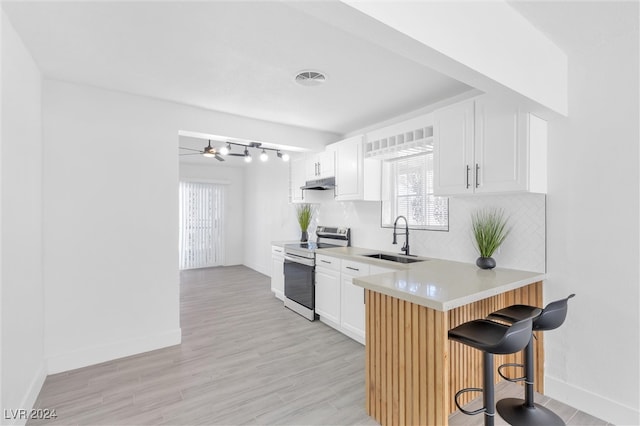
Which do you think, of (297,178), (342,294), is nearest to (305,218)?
(297,178)

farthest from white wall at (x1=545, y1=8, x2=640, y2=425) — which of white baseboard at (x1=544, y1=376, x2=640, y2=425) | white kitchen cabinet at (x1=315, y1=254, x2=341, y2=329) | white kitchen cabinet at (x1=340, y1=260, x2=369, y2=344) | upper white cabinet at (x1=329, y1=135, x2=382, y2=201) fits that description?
white kitchen cabinet at (x1=315, y1=254, x2=341, y2=329)

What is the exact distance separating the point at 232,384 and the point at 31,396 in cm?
135

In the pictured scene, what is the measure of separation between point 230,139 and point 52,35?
1.79 metres

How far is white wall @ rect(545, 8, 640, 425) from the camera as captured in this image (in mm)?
1981

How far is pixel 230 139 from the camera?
3.64m

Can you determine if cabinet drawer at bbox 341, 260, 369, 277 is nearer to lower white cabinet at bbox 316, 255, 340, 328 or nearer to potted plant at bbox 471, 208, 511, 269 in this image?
lower white cabinet at bbox 316, 255, 340, 328

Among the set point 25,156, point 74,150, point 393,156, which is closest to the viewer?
point 25,156

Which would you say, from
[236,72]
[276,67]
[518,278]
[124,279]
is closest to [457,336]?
[518,278]

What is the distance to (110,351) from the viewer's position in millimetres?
2879

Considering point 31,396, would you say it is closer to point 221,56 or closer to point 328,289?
point 328,289

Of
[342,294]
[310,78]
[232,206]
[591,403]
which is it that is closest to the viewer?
[591,403]

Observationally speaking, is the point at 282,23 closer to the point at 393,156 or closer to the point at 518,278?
the point at 393,156

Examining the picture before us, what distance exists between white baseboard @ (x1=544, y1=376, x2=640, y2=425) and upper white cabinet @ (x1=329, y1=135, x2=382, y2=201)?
2.32 m

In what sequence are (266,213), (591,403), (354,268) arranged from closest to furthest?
(591,403), (354,268), (266,213)
